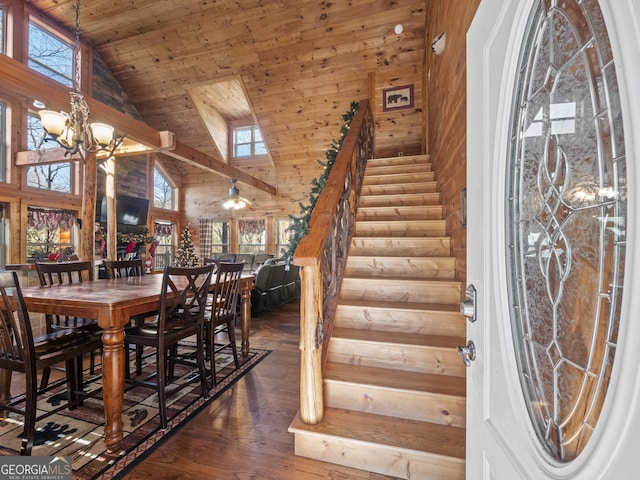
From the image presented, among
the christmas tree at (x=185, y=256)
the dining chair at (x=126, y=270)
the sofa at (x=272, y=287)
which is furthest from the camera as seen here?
the christmas tree at (x=185, y=256)

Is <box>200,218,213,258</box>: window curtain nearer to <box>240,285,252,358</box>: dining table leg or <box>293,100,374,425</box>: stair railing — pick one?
<box>240,285,252,358</box>: dining table leg

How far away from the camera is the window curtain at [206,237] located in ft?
30.4

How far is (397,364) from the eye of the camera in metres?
1.93

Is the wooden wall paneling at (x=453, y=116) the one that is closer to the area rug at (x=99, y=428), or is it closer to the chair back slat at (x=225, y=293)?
the chair back slat at (x=225, y=293)

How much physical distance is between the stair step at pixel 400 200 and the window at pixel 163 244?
733 cm

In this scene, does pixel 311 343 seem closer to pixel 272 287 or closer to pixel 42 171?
pixel 272 287

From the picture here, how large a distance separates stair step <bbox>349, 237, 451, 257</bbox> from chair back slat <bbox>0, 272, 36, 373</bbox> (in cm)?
231

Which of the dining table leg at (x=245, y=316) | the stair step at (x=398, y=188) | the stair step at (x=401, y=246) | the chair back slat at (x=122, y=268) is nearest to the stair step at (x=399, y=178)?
the stair step at (x=398, y=188)

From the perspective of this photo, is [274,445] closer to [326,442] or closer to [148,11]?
[326,442]

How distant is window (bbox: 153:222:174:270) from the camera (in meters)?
8.77

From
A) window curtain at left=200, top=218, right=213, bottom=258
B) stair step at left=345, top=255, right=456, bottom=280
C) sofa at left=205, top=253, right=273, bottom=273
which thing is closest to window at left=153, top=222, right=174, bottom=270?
window curtain at left=200, top=218, right=213, bottom=258

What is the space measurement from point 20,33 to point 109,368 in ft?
23.0

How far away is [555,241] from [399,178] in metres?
3.42

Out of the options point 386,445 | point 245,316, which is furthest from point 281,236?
point 386,445
